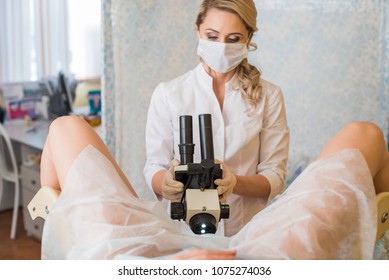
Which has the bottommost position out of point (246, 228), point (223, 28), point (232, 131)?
point (246, 228)

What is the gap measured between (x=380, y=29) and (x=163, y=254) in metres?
0.94

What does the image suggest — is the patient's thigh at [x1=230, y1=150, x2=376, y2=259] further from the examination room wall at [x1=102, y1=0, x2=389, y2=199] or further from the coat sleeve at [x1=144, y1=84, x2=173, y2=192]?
the examination room wall at [x1=102, y1=0, x2=389, y2=199]

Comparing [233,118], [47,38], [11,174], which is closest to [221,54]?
[233,118]

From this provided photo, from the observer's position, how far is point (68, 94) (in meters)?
3.44

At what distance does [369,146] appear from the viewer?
1104mm

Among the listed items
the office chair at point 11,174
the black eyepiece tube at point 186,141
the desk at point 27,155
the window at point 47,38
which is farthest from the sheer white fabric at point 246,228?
the window at point 47,38

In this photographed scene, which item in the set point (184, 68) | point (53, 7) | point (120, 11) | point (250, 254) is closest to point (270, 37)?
point (184, 68)

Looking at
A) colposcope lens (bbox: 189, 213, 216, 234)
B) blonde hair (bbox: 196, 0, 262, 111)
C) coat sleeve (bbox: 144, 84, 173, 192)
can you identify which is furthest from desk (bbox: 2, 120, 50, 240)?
colposcope lens (bbox: 189, 213, 216, 234)

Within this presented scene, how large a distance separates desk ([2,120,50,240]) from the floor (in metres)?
0.05

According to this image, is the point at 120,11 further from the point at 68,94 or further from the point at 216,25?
the point at 68,94

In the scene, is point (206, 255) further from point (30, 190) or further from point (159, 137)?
point (30, 190)

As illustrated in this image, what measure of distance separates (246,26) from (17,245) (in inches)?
81.6

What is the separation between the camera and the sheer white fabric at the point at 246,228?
3.26 feet

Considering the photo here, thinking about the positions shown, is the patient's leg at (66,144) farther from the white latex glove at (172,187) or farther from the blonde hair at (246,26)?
the blonde hair at (246,26)
